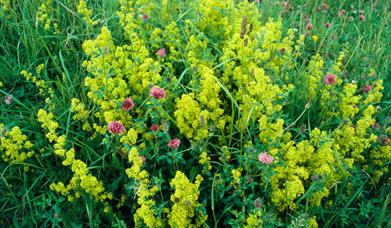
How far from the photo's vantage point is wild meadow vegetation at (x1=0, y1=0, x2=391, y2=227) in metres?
1.97

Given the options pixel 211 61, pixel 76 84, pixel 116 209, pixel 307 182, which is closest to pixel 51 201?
pixel 116 209

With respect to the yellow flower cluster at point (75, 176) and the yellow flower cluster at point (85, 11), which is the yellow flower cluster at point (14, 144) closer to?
the yellow flower cluster at point (75, 176)

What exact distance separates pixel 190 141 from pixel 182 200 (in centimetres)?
32

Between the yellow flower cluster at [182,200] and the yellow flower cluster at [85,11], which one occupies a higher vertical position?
Result: the yellow flower cluster at [85,11]

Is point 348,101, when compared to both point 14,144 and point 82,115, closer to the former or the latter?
point 82,115

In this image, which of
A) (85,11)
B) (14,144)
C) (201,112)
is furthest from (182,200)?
(85,11)

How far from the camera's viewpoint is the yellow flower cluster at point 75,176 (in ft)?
6.31

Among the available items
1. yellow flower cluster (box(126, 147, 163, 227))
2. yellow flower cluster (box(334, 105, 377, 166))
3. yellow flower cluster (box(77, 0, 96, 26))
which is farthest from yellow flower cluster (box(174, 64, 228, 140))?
yellow flower cluster (box(77, 0, 96, 26))

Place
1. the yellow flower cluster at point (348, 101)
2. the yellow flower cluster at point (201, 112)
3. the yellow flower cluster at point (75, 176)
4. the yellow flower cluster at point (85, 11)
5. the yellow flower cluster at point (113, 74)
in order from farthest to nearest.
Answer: the yellow flower cluster at point (85, 11), the yellow flower cluster at point (348, 101), the yellow flower cluster at point (113, 74), the yellow flower cluster at point (201, 112), the yellow flower cluster at point (75, 176)

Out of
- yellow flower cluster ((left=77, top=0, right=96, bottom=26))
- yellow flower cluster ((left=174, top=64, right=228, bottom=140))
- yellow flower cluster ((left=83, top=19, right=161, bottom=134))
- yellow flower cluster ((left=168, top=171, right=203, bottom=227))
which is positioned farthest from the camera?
yellow flower cluster ((left=77, top=0, right=96, bottom=26))

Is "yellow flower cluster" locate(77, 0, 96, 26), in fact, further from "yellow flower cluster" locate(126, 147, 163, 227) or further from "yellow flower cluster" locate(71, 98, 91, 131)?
"yellow flower cluster" locate(126, 147, 163, 227)

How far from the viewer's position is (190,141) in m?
2.05

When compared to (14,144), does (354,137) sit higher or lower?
higher

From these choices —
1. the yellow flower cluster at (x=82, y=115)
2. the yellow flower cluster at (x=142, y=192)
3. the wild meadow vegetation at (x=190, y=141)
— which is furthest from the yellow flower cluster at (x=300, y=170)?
the yellow flower cluster at (x=82, y=115)
